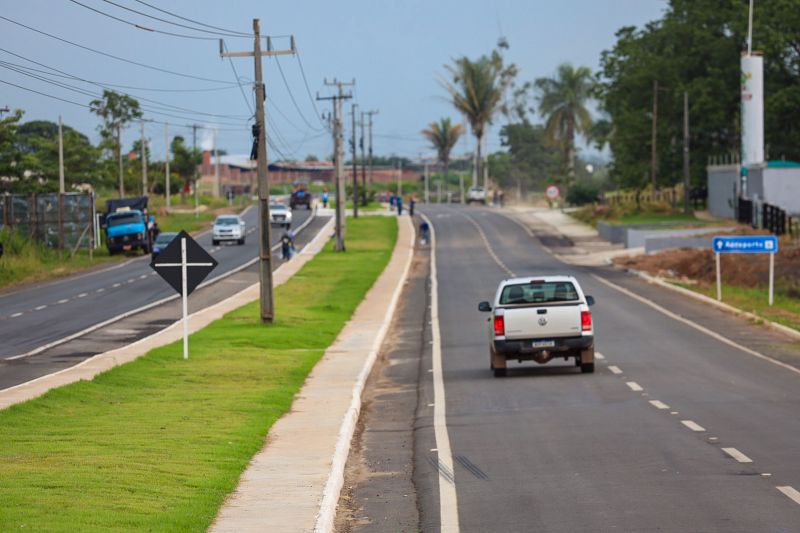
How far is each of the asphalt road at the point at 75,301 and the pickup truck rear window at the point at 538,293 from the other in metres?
11.3

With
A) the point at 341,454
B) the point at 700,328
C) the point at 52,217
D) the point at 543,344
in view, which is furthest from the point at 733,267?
the point at 341,454

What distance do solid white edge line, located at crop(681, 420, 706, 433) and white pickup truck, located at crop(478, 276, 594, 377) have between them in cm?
674

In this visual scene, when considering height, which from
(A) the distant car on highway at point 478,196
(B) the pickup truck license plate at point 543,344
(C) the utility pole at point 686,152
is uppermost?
(C) the utility pole at point 686,152

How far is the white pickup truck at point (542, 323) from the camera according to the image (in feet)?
80.3

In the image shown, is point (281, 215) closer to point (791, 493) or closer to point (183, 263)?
point (183, 263)

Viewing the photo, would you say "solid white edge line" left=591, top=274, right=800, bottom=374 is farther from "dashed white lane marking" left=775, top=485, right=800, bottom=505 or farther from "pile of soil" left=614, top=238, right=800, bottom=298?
"dashed white lane marking" left=775, top=485, right=800, bottom=505

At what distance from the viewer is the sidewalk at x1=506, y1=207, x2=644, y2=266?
7203 cm

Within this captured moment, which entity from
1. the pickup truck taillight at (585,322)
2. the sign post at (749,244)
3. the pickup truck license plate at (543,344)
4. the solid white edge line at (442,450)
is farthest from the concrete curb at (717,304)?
the pickup truck license plate at (543,344)

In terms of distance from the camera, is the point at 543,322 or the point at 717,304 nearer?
the point at 543,322

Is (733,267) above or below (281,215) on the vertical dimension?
below

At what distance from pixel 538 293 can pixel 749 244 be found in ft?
62.0

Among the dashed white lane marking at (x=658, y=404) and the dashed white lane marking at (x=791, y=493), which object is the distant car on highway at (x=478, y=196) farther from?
the dashed white lane marking at (x=791, y=493)

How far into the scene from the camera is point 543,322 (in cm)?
2452

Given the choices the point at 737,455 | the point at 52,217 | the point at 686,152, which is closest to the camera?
the point at 737,455
